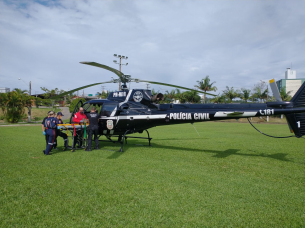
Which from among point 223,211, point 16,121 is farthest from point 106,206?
point 16,121

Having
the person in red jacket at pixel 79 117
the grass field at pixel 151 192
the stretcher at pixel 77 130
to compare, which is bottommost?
the grass field at pixel 151 192

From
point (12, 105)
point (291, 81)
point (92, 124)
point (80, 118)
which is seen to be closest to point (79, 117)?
point (80, 118)

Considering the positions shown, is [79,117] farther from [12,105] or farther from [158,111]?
[12,105]

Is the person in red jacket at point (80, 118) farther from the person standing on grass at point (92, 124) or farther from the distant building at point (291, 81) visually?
the distant building at point (291, 81)

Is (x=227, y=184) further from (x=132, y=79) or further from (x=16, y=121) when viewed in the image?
(x=16, y=121)

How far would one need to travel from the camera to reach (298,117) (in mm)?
7066

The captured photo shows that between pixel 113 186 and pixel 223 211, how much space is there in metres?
2.47

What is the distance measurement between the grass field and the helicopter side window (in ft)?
8.26

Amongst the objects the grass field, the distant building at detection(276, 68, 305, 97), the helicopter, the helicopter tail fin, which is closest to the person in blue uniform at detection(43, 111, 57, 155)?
the grass field

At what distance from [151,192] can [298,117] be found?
581cm

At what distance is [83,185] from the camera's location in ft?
16.2

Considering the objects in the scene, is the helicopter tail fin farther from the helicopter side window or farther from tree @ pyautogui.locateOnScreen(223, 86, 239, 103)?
tree @ pyautogui.locateOnScreen(223, 86, 239, 103)

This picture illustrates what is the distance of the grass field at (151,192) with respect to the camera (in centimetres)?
345

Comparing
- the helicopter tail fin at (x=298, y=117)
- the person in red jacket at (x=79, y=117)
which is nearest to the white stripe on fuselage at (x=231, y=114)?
the helicopter tail fin at (x=298, y=117)
